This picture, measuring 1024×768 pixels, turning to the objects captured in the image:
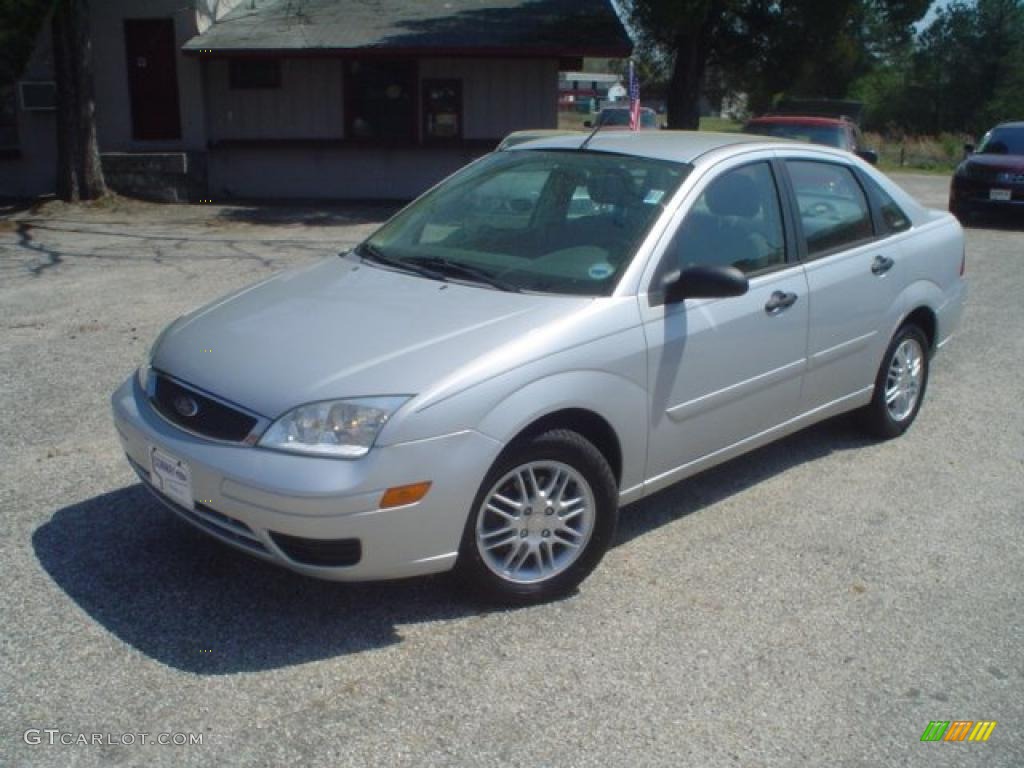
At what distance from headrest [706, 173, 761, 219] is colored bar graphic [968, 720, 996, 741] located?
7.48 feet

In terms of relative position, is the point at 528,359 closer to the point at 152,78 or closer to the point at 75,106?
the point at 75,106

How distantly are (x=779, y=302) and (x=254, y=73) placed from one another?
15869 mm

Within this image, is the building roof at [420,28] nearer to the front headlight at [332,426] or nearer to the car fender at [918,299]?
the car fender at [918,299]

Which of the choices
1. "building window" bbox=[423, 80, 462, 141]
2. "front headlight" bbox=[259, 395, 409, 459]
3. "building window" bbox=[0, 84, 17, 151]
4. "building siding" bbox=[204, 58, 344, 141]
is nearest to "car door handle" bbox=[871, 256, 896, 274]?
"front headlight" bbox=[259, 395, 409, 459]

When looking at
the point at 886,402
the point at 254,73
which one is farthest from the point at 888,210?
the point at 254,73

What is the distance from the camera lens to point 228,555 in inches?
168

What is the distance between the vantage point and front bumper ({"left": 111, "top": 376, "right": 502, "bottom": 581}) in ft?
11.2

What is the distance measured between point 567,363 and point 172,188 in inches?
586

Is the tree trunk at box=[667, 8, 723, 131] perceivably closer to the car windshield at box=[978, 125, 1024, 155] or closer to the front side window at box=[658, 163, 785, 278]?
the car windshield at box=[978, 125, 1024, 155]

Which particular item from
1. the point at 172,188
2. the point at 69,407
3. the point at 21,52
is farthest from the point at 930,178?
the point at 69,407

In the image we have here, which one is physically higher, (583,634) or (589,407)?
(589,407)

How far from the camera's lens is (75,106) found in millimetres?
15414

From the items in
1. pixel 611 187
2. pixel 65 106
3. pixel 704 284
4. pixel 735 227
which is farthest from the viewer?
pixel 65 106

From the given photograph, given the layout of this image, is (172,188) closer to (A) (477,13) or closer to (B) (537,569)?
(A) (477,13)
